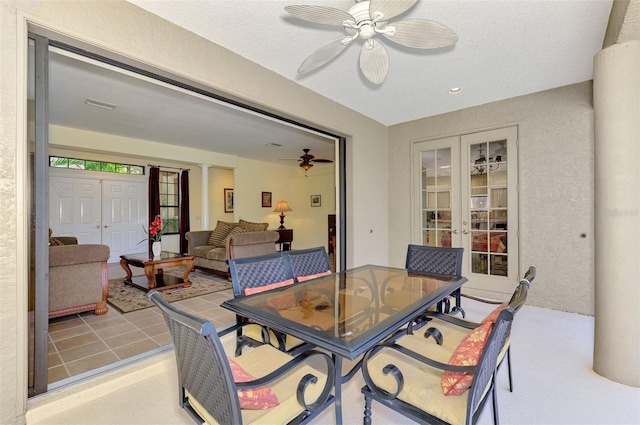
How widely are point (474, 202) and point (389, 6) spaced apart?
10.7 ft

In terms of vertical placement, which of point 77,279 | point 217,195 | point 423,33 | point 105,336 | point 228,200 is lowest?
point 105,336

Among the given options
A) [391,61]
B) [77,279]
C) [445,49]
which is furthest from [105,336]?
[445,49]

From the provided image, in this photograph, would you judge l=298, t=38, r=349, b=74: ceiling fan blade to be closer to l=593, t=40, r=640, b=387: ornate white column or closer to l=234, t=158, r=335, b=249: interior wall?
l=593, t=40, r=640, b=387: ornate white column

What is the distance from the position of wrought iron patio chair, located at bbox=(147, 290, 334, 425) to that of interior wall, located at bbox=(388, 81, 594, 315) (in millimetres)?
3451

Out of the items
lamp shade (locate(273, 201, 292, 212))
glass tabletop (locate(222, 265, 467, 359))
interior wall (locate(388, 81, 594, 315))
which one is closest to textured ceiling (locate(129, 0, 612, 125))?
interior wall (locate(388, 81, 594, 315))

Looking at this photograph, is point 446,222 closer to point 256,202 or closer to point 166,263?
point 166,263

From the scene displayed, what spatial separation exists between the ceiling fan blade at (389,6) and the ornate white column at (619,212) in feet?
5.30

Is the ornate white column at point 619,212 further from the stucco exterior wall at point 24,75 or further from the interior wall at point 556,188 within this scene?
the stucco exterior wall at point 24,75

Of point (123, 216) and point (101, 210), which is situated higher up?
point (101, 210)

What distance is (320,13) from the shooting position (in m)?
1.68

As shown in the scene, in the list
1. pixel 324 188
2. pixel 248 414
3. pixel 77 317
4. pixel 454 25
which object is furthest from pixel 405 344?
pixel 324 188

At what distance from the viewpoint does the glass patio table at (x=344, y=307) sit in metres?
1.33

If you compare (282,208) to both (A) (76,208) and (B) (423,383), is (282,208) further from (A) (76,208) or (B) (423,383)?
(B) (423,383)

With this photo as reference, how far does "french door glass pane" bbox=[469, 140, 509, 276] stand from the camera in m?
3.93
